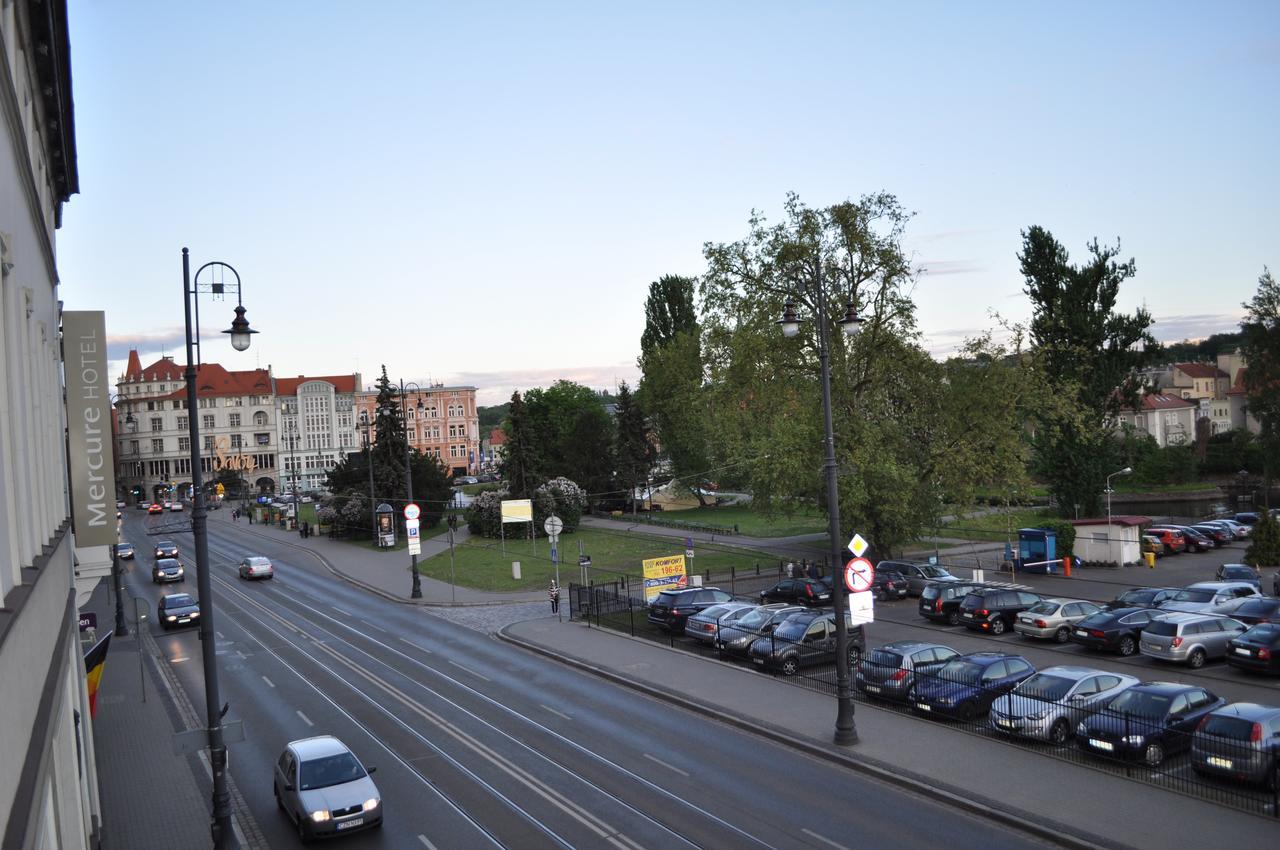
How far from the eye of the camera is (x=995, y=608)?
29781mm

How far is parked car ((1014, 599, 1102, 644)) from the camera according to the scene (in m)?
28.2

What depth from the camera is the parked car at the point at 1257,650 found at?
22688mm

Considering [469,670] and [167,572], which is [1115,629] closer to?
[469,670]

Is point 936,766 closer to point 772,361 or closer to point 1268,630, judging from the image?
point 1268,630

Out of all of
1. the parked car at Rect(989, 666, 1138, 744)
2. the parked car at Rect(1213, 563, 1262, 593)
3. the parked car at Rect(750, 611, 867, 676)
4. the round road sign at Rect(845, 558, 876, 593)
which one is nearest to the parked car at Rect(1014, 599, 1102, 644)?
the parked car at Rect(750, 611, 867, 676)

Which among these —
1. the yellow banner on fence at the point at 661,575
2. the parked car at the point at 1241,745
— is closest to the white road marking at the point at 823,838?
the parked car at the point at 1241,745

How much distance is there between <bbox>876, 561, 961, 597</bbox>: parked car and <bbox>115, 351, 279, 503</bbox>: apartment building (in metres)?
101

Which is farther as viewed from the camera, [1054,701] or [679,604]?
[679,604]

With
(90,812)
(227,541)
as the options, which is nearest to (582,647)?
(90,812)

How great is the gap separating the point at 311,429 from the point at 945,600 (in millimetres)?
108882

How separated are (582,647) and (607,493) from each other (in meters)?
47.7

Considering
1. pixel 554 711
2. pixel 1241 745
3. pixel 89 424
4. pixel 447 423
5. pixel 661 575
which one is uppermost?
pixel 447 423

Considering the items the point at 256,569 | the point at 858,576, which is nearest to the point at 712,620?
the point at 858,576

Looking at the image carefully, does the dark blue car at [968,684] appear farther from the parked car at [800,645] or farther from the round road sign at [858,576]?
the parked car at [800,645]
